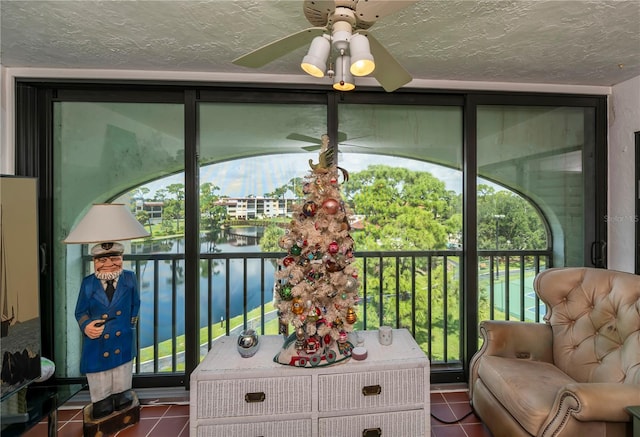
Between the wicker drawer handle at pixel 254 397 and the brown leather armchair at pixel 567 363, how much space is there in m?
1.26

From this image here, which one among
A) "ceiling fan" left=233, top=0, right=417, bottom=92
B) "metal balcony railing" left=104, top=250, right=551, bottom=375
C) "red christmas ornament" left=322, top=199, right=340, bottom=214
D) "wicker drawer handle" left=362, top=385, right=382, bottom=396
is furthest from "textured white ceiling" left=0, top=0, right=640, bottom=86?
"wicker drawer handle" left=362, top=385, right=382, bottom=396

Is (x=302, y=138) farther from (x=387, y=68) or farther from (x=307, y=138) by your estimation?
(x=387, y=68)

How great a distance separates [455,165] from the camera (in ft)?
7.66

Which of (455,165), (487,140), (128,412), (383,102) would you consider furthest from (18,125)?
(487,140)

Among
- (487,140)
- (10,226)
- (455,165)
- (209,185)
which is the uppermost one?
(487,140)

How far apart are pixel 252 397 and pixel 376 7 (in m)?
1.81

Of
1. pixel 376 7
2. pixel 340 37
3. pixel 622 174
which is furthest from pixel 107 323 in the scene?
pixel 622 174

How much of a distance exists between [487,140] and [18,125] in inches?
135

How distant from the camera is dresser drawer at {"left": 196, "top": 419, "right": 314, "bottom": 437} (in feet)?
4.96

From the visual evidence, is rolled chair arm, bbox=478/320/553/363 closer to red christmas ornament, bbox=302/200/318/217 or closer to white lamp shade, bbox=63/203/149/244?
red christmas ornament, bbox=302/200/318/217

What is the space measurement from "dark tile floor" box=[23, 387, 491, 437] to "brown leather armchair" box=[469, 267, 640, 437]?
0.14m

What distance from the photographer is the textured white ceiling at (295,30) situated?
1.44 metres

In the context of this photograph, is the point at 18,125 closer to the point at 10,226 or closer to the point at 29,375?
the point at 10,226

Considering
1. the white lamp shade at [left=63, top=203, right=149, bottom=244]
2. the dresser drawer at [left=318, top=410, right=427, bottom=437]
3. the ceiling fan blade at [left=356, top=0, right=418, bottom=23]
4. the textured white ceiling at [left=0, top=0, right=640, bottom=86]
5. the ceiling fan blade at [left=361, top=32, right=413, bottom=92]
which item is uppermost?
the textured white ceiling at [left=0, top=0, right=640, bottom=86]
